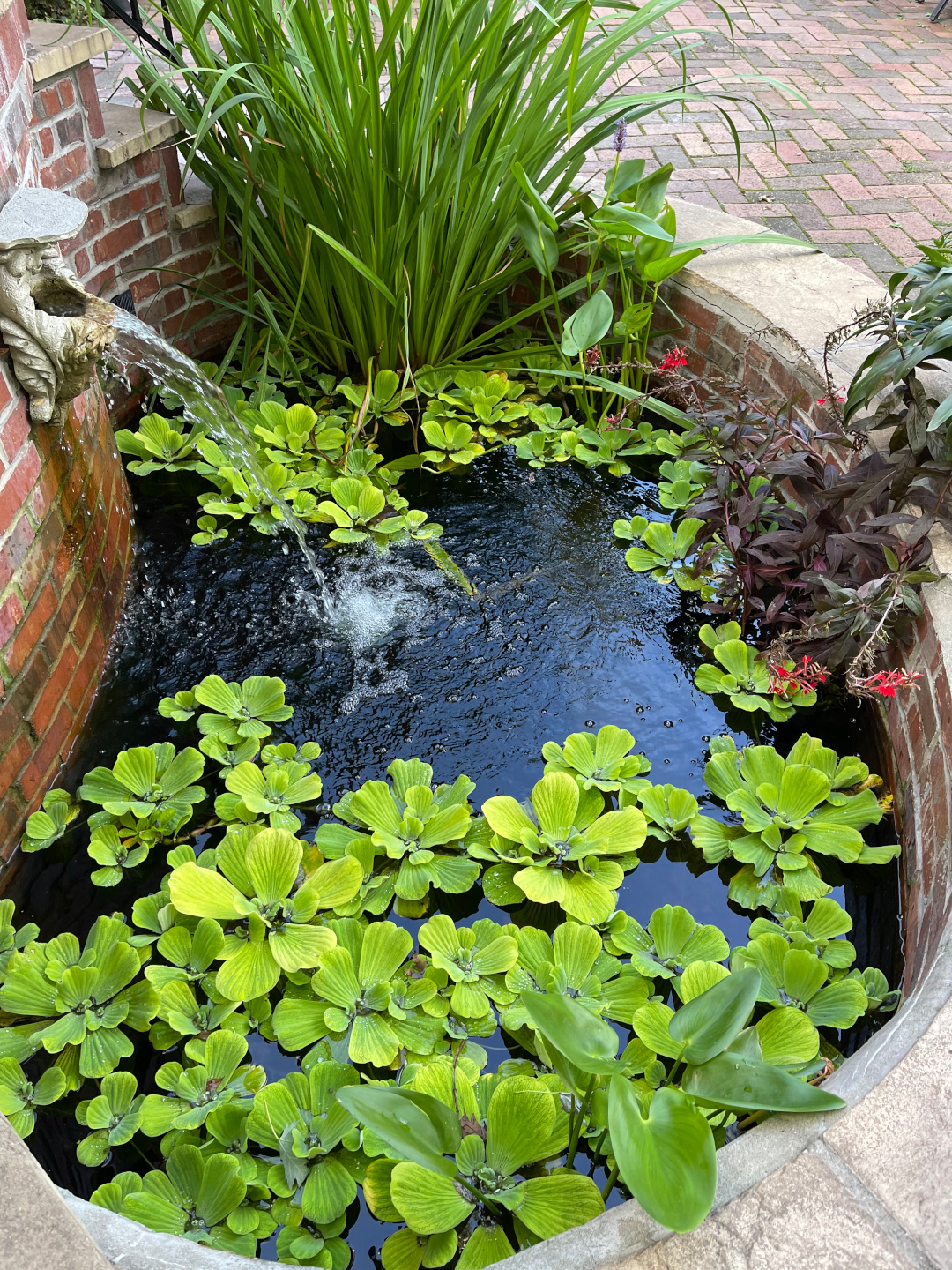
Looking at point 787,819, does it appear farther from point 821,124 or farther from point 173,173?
point 821,124

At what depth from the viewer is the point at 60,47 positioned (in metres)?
2.21

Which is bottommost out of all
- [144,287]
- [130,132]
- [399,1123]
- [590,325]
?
[399,1123]

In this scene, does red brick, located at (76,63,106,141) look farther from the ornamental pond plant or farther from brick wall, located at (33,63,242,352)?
the ornamental pond plant

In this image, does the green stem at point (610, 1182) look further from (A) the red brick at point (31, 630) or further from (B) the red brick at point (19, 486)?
(B) the red brick at point (19, 486)

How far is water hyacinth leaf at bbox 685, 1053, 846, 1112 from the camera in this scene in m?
1.03

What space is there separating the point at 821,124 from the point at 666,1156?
510cm

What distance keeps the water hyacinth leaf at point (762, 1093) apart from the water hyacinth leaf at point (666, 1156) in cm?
A: 6

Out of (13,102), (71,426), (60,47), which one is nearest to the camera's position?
(13,102)

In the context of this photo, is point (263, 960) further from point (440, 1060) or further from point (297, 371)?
point (297, 371)

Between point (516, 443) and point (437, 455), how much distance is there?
0.24 m

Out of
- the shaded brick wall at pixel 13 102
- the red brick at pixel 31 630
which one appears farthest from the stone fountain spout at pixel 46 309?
the red brick at pixel 31 630

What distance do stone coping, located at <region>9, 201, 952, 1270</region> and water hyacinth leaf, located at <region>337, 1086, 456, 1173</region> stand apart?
5.7 inches

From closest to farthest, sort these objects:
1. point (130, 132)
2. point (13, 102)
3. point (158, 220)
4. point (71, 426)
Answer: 1. point (13, 102)
2. point (71, 426)
3. point (130, 132)
4. point (158, 220)

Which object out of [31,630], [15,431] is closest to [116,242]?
[15,431]
